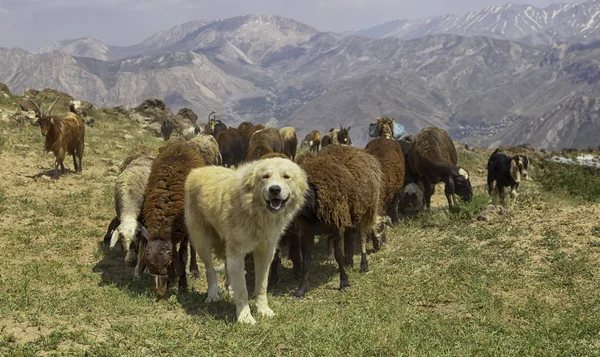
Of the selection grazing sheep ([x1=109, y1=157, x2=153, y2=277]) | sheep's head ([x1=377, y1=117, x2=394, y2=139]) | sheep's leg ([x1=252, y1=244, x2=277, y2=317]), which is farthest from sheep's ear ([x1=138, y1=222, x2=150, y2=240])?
sheep's head ([x1=377, y1=117, x2=394, y2=139])

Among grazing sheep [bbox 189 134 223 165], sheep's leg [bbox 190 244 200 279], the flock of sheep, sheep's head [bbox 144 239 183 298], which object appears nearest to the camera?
the flock of sheep

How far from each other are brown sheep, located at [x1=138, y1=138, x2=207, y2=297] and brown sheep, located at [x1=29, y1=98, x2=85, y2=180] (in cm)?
930

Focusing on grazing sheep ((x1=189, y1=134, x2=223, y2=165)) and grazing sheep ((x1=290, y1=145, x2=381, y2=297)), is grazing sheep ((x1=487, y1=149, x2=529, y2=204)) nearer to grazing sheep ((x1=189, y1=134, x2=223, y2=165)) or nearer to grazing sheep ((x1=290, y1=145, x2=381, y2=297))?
grazing sheep ((x1=290, y1=145, x2=381, y2=297))

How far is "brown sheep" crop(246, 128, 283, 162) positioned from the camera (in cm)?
1673

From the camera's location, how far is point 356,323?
6.68m

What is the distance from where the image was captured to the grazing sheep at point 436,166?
13.9m

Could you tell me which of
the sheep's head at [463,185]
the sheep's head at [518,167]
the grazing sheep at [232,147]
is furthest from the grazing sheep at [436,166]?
the grazing sheep at [232,147]

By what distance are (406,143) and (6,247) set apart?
40.6 feet

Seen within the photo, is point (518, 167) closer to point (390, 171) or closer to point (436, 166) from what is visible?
point (436, 166)

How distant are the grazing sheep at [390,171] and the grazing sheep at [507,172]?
3481mm

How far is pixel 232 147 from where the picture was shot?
21.2m

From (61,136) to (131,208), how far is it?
9420 millimetres

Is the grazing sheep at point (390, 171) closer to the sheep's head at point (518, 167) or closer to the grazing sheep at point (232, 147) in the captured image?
the sheep's head at point (518, 167)

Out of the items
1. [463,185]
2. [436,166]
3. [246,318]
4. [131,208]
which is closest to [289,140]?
[436,166]
